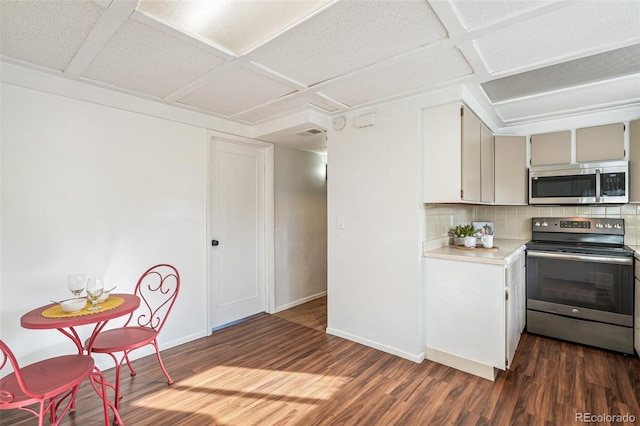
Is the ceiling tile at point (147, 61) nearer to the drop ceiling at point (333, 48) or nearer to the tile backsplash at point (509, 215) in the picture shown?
the drop ceiling at point (333, 48)

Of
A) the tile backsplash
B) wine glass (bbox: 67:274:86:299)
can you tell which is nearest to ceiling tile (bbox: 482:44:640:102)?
the tile backsplash

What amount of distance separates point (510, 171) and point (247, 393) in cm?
348

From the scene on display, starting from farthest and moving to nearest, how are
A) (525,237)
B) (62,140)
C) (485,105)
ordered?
(525,237), (485,105), (62,140)

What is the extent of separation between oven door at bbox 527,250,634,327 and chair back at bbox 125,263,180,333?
354 centimetres

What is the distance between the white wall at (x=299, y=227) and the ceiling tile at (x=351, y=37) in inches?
79.7

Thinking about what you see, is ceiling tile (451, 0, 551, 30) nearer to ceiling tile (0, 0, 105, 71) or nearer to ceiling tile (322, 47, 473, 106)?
ceiling tile (322, 47, 473, 106)

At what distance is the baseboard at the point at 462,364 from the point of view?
2422 mm

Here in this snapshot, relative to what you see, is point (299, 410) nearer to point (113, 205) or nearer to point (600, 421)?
point (600, 421)

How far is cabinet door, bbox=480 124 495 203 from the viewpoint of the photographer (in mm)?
3061

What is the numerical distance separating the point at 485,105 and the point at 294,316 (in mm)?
3175

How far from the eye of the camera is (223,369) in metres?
2.62

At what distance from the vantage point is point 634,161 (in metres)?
2.91

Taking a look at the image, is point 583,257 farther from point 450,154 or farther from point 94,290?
point 94,290

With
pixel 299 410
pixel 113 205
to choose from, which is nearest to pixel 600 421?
pixel 299 410
